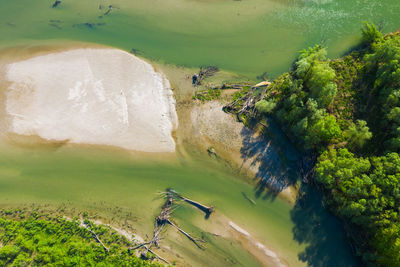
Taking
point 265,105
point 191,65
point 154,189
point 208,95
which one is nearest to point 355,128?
point 265,105

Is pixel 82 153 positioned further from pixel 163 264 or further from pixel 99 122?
pixel 163 264

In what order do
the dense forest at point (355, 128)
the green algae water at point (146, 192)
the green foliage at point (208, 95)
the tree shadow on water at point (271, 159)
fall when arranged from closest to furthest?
the dense forest at point (355, 128)
the green algae water at point (146, 192)
the tree shadow on water at point (271, 159)
the green foliage at point (208, 95)

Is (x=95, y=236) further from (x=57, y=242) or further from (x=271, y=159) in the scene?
(x=271, y=159)

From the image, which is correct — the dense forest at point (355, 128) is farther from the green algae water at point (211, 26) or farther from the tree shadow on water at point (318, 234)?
the green algae water at point (211, 26)

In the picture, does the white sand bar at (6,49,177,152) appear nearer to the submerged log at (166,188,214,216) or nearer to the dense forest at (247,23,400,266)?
the submerged log at (166,188,214,216)

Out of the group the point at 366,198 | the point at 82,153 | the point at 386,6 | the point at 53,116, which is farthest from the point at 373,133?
the point at 53,116

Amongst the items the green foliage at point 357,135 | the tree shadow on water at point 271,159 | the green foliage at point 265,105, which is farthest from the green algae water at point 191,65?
the green foliage at point 357,135
